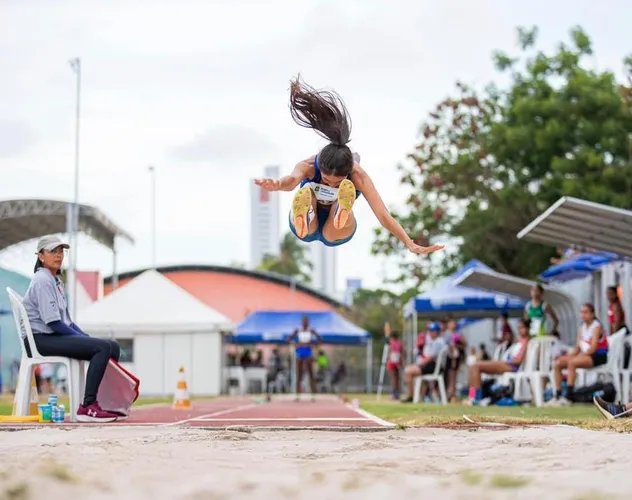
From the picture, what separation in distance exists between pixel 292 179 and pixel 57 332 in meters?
2.40

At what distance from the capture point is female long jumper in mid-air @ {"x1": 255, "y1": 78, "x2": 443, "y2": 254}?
26.8ft

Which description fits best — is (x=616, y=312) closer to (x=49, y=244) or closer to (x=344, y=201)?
(x=344, y=201)

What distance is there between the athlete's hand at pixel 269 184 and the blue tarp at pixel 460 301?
11.9 metres

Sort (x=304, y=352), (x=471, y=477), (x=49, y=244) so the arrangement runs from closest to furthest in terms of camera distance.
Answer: (x=471, y=477)
(x=49, y=244)
(x=304, y=352)

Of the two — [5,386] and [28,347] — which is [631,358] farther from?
[5,386]

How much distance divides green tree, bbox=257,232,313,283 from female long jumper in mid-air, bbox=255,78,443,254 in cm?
6338

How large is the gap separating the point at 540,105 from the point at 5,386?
71.5ft

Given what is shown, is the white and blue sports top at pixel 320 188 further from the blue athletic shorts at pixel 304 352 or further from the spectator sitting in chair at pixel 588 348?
the blue athletic shorts at pixel 304 352

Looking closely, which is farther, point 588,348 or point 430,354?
point 430,354

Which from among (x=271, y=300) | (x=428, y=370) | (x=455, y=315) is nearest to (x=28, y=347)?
(x=428, y=370)

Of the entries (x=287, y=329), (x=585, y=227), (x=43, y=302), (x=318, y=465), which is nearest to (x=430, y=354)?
(x=585, y=227)

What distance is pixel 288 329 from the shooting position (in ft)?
107

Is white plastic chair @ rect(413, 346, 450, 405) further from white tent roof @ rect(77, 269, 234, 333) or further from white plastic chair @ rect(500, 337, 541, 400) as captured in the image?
white tent roof @ rect(77, 269, 234, 333)

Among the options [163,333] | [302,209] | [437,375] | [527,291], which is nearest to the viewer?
[302,209]
